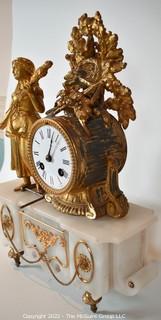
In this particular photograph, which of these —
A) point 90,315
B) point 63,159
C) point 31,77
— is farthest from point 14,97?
point 90,315

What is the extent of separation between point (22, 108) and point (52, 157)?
0.22 m

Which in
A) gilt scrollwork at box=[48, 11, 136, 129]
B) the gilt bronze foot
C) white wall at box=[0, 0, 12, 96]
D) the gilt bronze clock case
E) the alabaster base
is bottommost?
the gilt bronze foot

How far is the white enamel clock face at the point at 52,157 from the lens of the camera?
78 cm

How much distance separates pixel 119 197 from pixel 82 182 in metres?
0.11

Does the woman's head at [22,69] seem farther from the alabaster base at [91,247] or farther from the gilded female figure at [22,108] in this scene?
the alabaster base at [91,247]

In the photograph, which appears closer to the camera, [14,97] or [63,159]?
[63,159]

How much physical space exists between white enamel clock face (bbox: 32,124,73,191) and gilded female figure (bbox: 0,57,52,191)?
4.8 inches

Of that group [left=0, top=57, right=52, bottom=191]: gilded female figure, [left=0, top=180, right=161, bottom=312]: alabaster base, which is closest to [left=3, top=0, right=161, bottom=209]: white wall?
[left=0, top=180, right=161, bottom=312]: alabaster base

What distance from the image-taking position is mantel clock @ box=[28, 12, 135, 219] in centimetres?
76

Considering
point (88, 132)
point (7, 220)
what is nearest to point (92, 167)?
point (88, 132)

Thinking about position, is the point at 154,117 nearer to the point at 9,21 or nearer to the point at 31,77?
the point at 31,77

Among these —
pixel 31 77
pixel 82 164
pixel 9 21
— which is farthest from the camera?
pixel 9 21

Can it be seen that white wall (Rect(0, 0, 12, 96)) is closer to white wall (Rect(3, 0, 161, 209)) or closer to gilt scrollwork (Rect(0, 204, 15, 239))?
white wall (Rect(3, 0, 161, 209))

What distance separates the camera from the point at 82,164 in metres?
0.76
